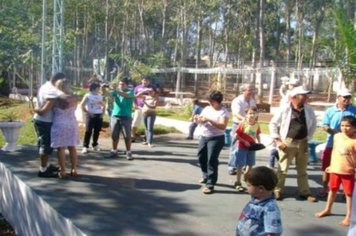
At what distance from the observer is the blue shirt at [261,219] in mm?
2892


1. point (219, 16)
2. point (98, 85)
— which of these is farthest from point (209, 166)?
point (219, 16)

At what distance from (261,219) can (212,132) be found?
10.2 ft

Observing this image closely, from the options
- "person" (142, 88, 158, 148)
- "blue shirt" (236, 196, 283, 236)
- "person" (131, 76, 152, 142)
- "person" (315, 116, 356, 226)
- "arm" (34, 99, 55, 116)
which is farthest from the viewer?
"person" (131, 76, 152, 142)

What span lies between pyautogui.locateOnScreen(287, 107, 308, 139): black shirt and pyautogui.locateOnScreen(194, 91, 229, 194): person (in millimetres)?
805

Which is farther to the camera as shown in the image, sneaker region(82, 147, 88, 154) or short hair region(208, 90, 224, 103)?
sneaker region(82, 147, 88, 154)

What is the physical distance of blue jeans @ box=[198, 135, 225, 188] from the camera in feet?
19.8

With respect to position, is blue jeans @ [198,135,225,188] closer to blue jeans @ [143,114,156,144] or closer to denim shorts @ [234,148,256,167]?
denim shorts @ [234,148,256,167]

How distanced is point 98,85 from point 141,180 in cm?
286

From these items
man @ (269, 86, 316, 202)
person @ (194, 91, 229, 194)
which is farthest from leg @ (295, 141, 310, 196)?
person @ (194, 91, 229, 194)

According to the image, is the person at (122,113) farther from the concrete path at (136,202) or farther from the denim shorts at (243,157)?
the denim shorts at (243,157)

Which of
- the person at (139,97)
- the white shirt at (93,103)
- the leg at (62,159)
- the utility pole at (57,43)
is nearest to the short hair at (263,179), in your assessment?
the leg at (62,159)

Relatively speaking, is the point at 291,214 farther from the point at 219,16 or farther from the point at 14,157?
the point at 219,16

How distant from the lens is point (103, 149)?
9.66 metres

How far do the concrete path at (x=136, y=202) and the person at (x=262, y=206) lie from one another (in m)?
1.30
